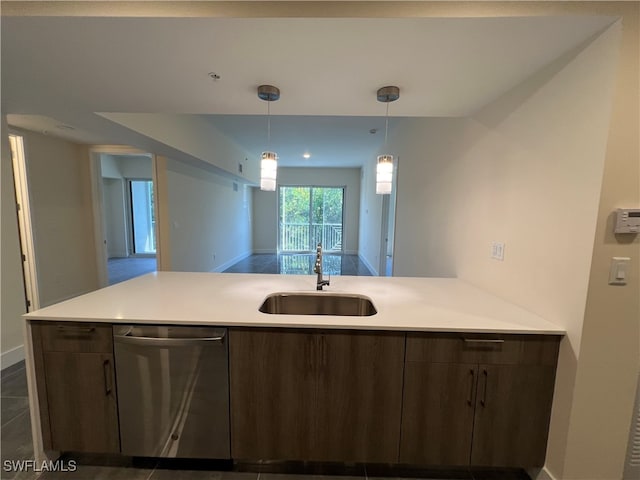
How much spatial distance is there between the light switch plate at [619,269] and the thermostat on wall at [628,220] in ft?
0.42

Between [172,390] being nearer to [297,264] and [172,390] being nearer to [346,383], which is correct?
[346,383]

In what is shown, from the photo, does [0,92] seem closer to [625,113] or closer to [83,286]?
[83,286]

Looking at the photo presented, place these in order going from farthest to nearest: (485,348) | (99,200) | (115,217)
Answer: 1. (115,217)
2. (99,200)
3. (485,348)

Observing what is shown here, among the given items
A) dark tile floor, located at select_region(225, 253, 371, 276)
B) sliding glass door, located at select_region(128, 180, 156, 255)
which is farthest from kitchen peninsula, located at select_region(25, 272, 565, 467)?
sliding glass door, located at select_region(128, 180, 156, 255)

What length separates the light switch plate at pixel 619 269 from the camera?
3.80ft

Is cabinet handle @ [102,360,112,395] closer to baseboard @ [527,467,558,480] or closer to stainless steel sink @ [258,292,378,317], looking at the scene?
stainless steel sink @ [258,292,378,317]

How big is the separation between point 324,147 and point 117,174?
19.9 feet

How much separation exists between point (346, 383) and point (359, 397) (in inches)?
4.0

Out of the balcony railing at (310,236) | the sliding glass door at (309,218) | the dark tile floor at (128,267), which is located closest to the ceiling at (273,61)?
the dark tile floor at (128,267)

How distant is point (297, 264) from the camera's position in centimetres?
702

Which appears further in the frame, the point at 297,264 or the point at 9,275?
the point at 297,264

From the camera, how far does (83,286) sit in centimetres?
406

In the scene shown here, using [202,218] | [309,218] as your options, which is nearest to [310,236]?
[309,218]

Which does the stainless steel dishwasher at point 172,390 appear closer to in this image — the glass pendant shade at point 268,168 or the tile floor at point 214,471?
the tile floor at point 214,471
